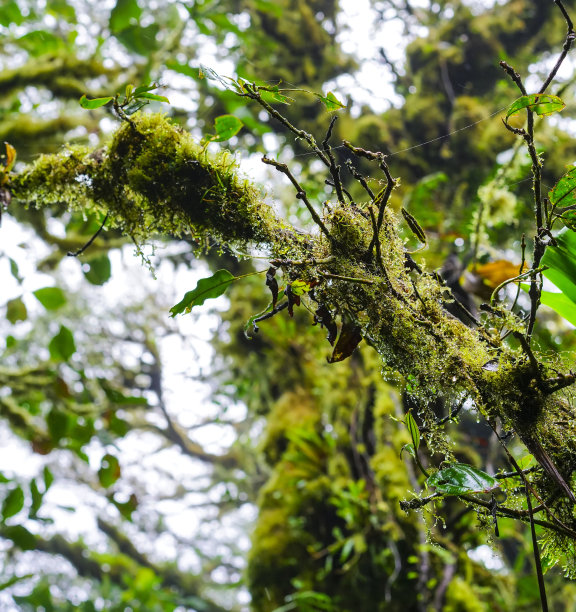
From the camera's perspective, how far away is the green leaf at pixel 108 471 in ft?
5.30

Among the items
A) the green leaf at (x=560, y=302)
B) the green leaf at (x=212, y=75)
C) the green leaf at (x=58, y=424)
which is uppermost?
the green leaf at (x=58, y=424)

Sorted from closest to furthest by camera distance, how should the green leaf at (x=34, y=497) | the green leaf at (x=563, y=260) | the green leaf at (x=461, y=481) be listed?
the green leaf at (x=461, y=481), the green leaf at (x=563, y=260), the green leaf at (x=34, y=497)

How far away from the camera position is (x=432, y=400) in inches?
23.8

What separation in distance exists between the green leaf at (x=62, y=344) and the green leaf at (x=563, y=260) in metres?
1.48

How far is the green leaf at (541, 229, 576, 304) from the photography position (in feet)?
1.96

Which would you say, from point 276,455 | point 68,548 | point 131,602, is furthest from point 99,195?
point 68,548

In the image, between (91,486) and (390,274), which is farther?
(91,486)

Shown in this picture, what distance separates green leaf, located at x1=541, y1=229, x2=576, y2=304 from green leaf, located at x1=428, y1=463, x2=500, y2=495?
0.94 feet

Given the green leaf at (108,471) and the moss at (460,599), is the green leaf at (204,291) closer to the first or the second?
the green leaf at (108,471)

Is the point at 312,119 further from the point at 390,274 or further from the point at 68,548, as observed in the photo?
the point at 68,548

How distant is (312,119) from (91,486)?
414 cm

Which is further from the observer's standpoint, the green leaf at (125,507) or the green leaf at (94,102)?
the green leaf at (125,507)

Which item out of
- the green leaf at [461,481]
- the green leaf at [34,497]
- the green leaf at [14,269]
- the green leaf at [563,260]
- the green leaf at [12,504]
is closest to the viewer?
the green leaf at [461,481]

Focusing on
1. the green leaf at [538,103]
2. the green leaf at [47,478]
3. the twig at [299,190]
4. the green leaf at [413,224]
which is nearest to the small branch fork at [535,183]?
the green leaf at [538,103]
